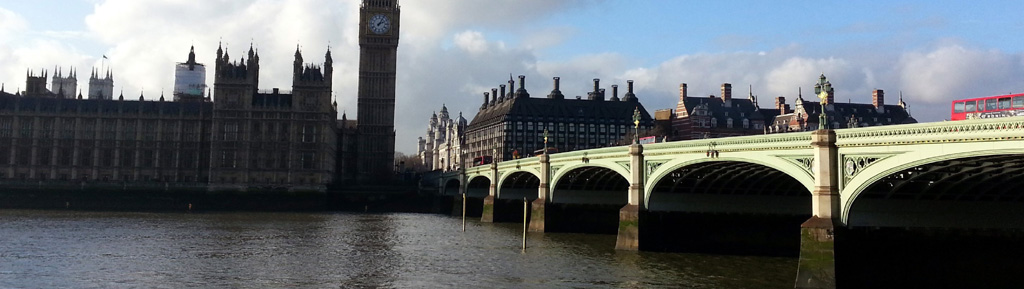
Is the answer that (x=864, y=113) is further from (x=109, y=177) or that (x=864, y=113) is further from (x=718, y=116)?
(x=109, y=177)

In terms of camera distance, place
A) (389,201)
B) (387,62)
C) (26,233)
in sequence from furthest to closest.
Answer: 1. (387,62)
2. (389,201)
3. (26,233)

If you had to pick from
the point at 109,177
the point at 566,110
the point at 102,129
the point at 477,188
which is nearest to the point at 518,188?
the point at 477,188

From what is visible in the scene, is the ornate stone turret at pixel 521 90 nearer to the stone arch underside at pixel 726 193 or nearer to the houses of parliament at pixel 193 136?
the houses of parliament at pixel 193 136

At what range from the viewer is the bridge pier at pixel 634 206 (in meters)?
44.3

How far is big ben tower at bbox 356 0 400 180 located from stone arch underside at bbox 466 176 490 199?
1431 inches

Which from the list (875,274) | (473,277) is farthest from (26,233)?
(875,274)

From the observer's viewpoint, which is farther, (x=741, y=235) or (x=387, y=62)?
(x=387, y=62)

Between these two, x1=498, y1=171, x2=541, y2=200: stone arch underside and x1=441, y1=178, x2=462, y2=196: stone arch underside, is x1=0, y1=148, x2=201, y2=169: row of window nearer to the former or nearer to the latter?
x1=441, y1=178, x2=462, y2=196: stone arch underside

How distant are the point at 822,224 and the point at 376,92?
10893cm

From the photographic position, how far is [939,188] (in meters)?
33.2

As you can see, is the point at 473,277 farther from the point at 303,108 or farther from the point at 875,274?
the point at 303,108

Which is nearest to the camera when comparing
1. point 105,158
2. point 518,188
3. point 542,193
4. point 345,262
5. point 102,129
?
point 345,262

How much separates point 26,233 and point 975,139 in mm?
52593

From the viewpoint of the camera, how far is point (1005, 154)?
78.9ft
